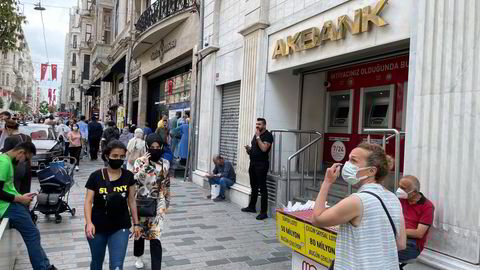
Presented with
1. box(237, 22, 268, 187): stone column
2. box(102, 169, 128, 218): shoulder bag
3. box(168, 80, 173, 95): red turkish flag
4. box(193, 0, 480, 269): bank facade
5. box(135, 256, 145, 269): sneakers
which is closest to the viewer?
box(102, 169, 128, 218): shoulder bag

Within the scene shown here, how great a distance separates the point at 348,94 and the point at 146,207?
521 cm

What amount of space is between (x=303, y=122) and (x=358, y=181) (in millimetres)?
6225

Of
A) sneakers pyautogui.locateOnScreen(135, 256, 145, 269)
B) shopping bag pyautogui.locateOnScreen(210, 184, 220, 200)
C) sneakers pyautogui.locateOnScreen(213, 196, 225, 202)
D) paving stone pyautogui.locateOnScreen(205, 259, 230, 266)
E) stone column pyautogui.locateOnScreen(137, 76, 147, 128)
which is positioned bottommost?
paving stone pyautogui.locateOnScreen(205, 259, 230, 266)

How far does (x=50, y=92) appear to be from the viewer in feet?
181

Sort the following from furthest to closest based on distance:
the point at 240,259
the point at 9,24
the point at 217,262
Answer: the point at 9,24, the point at 240,259, the point at 217,262

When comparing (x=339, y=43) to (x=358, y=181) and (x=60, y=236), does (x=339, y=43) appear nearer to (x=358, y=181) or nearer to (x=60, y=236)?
(x=358, y=181)

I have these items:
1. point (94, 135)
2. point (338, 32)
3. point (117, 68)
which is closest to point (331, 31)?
point (338, 32)

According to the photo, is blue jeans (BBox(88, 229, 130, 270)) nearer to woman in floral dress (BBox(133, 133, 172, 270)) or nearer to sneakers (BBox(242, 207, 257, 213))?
woman in floral dress (BBox(133, 133, 172, 270))

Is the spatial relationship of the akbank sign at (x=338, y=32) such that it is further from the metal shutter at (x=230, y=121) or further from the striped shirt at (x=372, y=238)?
the striped shirt at (x=372, y=238)

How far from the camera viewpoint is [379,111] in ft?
24.5

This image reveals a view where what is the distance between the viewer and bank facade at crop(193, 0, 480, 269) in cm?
392

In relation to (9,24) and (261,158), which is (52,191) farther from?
(9,24)

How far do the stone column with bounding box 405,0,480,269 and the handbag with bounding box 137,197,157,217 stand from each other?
2.75 metres

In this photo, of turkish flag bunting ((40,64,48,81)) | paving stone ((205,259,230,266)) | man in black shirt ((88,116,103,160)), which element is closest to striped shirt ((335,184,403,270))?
paving stone ((205,259,230,266))
